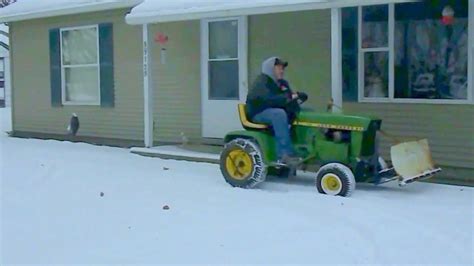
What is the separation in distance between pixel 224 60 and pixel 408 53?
3.50 metres

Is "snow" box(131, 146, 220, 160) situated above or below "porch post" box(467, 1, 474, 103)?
below

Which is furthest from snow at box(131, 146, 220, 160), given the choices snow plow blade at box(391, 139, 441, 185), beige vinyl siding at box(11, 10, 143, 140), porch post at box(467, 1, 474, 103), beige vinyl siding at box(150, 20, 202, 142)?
porch post at box(467, 1, 474, 103)

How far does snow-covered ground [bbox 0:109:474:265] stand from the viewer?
19.6 ft

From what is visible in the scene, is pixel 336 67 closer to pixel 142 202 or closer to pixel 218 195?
pixel 218 195

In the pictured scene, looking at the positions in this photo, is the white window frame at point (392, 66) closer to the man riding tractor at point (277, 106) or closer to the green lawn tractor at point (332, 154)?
the green lawn tractor at point (332, 154)

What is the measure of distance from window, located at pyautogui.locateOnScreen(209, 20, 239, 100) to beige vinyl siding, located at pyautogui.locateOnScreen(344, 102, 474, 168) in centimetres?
270

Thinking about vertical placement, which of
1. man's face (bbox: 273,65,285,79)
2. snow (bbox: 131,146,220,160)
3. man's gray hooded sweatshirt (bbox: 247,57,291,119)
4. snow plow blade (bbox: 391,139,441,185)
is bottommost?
snow (bbox: 131,146,220,160)

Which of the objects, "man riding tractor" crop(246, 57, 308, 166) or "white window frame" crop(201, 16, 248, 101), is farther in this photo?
"white window frame" crop(201, 16, 248, 101)

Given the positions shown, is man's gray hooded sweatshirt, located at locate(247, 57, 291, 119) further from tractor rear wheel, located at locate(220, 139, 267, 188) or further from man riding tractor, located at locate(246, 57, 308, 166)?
tractor rear wheel, located at locate(220, 139, 267, 188)

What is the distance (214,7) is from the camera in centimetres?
1045

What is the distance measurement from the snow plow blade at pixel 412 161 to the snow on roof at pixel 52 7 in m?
6.34

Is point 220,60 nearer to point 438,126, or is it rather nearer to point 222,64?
point 222,64

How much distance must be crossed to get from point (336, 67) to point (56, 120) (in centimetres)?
771

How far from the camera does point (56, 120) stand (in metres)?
15.4
